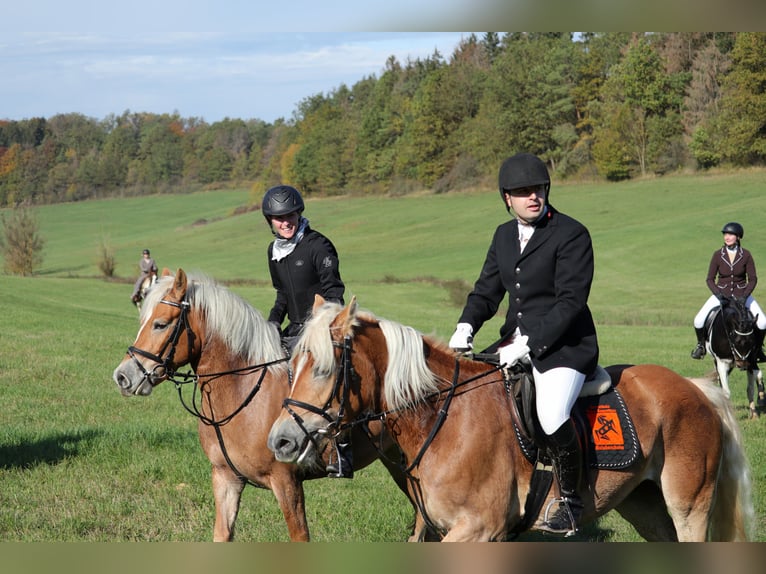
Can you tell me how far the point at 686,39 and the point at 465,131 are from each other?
2356 centimetres

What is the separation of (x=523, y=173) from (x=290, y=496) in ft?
8.69

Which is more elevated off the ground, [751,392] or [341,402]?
[341,402]

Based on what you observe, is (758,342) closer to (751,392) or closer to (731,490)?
(751,392)

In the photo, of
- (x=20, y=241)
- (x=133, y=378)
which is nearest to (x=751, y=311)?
(x=133, y=378)

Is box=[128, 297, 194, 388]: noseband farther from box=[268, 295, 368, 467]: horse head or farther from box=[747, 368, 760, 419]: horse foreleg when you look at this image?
box=[747, 368, 760, 419]: horse foreleg

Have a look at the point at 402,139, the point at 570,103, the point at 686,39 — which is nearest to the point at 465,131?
the point at 402,139

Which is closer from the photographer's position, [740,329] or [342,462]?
[342,462]

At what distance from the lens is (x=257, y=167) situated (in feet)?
295

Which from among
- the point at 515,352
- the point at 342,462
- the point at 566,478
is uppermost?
the point at 515,352

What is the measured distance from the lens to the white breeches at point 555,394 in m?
4.46

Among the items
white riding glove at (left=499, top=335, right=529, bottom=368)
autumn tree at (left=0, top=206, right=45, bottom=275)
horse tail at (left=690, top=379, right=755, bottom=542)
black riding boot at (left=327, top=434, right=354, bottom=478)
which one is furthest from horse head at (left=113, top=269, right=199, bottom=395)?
A: autumn tree at (left=0, top=206, right=45, bottom=275)

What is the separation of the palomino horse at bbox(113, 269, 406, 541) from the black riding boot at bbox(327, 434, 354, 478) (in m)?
0.40

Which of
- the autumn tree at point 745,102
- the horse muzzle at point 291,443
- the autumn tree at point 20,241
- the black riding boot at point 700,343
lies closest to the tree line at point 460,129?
the autumn tree at point 745,102

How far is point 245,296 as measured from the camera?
36125mm
